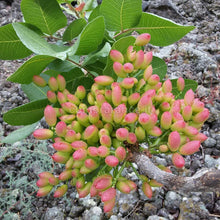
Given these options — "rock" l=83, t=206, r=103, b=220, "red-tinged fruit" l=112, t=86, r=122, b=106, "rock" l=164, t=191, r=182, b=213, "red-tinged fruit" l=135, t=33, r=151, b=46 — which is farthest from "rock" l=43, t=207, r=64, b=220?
"red-tinged fruit" l=135, t=33, r=151, b=46

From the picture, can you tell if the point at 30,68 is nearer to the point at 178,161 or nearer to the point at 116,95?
the point at 116,95

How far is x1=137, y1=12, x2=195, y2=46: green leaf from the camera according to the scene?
2.87ft

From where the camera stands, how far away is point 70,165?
0.75m

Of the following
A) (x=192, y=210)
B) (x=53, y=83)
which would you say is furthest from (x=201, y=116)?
(x=192, y=210)

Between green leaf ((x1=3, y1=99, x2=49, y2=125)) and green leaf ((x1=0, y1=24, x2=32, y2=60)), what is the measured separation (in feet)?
0.58

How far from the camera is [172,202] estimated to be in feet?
4.19

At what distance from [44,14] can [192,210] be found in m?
1.04

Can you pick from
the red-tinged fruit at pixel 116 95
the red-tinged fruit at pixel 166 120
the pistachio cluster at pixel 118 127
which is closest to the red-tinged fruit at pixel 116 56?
the pistachio cluster at pixel 118 127

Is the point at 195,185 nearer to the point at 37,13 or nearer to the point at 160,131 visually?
the point at 160,131

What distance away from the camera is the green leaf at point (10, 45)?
840mm

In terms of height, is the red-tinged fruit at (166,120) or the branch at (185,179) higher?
the red-tinged fruit at (166,120)

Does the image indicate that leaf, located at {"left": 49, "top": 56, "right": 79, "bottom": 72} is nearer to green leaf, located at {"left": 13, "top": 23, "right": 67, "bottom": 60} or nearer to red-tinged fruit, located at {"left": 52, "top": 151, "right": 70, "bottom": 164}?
green leaf, located at {"left": 13, "top": 23, "right": 67, "bottom": 60}

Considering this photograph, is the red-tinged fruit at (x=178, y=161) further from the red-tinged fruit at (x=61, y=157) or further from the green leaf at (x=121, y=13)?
the green leaf at (x=121, y=13)

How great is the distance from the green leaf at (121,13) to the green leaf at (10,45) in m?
0.30
